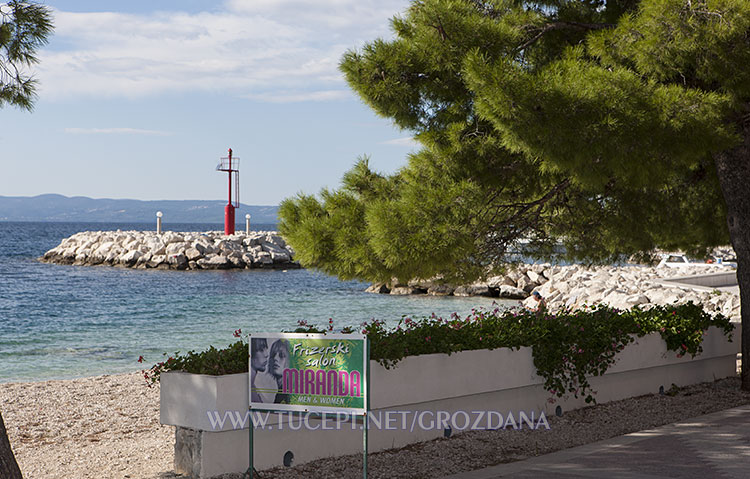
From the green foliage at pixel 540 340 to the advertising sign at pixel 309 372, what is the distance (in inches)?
20.4

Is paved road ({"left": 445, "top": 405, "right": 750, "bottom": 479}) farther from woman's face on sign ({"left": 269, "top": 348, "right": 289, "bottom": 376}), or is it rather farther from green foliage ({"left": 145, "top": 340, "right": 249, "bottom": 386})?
green foliage ({"left": 145, "top": 340, "right": 249, "bottom": 386})

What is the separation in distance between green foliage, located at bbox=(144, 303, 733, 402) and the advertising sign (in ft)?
1.70

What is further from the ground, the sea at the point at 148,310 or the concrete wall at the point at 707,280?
the concrete wall at the point at 707,280

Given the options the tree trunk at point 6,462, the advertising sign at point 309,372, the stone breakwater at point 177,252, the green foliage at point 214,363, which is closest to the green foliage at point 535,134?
the green foliage at point 214,363

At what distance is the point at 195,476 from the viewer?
17.4ft

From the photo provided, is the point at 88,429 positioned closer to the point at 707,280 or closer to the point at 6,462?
the point at 6,462

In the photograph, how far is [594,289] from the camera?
2412 centimetres

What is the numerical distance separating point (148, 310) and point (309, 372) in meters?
23.0

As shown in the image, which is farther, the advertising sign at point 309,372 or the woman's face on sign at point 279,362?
the woman's face on sign at point 279,362

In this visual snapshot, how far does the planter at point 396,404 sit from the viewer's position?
17.5 feet

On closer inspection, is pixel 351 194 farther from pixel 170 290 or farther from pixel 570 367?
pixel 170 290

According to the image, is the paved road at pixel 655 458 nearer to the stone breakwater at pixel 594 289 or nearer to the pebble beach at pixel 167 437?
the pebble beach at pixel 167 437

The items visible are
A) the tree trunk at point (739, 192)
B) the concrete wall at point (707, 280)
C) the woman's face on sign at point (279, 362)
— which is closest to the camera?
the woman's face on sign at point (279, 362)

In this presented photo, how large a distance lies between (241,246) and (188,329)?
88.3ft
